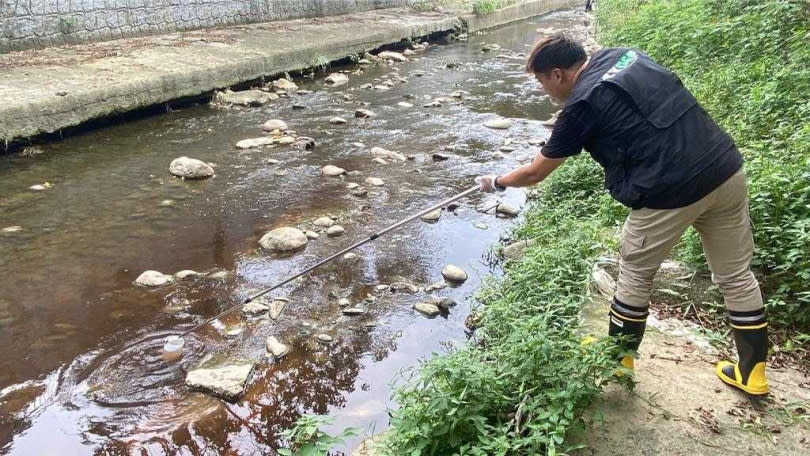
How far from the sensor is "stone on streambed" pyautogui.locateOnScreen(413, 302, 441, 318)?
4.33 metres

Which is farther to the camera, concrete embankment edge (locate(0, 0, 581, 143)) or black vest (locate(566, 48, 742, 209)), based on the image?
concrete embankment edge (locate(0, 0, 581, 143))

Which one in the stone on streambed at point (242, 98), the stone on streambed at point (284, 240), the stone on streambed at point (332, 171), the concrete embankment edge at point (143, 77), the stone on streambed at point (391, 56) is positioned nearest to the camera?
the stone on streambed at point (284, 240)

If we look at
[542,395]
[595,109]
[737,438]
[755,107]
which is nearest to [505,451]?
[542,395]

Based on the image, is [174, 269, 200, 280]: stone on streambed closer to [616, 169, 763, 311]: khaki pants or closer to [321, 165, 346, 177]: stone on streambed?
[321, 165, 346, 177]: stone on streambed

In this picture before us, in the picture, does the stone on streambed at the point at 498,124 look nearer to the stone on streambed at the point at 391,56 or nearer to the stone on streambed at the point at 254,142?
the stone on streambed at the point at 254,142

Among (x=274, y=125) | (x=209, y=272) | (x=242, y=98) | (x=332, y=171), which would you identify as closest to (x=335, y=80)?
(x=242, y=98)

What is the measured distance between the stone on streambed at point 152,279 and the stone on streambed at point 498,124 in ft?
18.1

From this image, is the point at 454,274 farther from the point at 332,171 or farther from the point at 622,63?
the point at 332,171

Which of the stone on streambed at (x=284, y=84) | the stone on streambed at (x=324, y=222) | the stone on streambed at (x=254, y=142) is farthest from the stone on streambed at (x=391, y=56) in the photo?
the stone on streambed at (x=324, y=222)

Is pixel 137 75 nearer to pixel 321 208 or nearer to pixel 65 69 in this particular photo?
pixel 65 69

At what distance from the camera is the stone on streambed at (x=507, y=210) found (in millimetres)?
5941

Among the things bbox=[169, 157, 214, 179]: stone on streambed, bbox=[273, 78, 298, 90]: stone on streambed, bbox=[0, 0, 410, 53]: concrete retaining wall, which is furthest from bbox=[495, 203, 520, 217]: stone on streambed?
bbox=[0, 0, 410, 53]: concrete retaining wall

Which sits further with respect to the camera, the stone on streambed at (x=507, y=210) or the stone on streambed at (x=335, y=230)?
the stone on streambed at (x=507, y=210)

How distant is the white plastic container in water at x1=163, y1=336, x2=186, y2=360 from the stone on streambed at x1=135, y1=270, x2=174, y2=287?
2.65 ft
